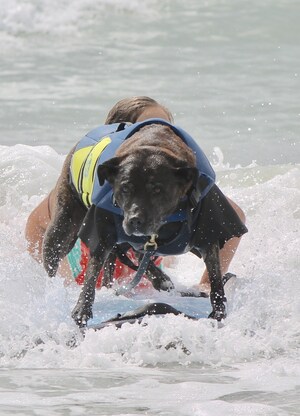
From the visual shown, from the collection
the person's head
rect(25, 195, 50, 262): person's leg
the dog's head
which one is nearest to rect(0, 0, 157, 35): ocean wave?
rect(25, 195, 50, 262): person's leg

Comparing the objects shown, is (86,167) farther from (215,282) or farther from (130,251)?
(130,251)

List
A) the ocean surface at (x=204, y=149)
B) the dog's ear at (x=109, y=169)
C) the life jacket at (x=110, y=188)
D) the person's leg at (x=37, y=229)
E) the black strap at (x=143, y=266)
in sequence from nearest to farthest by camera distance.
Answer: the ocean surface at (x=204, y=149) < the dog's ear at (x=109, y=169) < the life jacket at (x=110, y=188) < the black strap at (x=143, y=266) < the person's leg at (x=37, y=229)

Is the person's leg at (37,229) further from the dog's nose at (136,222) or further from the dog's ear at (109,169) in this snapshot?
the dog's nose at (136,222)

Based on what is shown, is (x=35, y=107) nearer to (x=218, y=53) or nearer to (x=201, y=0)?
(x=218, y=53)

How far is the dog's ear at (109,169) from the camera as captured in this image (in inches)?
222

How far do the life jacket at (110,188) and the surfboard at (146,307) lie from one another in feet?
1.00

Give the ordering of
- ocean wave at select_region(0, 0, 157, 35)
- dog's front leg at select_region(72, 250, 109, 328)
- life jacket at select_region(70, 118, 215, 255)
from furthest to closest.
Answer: ocean wave at select_region(0, 0, 157, 35)
dog's front leg at select_region(72, 250, 109, 328)
life jacket at select_region(70, 118, 215, 255)

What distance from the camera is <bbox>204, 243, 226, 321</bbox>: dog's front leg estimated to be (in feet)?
19.5

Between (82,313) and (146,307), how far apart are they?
33 centimetres

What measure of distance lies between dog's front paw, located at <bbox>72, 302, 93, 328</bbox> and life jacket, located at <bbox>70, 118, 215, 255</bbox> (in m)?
0.38

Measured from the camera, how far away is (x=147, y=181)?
559cm

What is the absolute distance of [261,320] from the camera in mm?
5773

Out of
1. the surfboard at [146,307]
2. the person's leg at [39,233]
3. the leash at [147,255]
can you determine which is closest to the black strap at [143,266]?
the leash at [147,255]

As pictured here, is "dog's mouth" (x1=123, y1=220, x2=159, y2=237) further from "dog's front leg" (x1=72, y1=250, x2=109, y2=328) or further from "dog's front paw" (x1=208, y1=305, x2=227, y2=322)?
"dog's front paw" (x1=208, y1=305, x2=227, y2=322)
